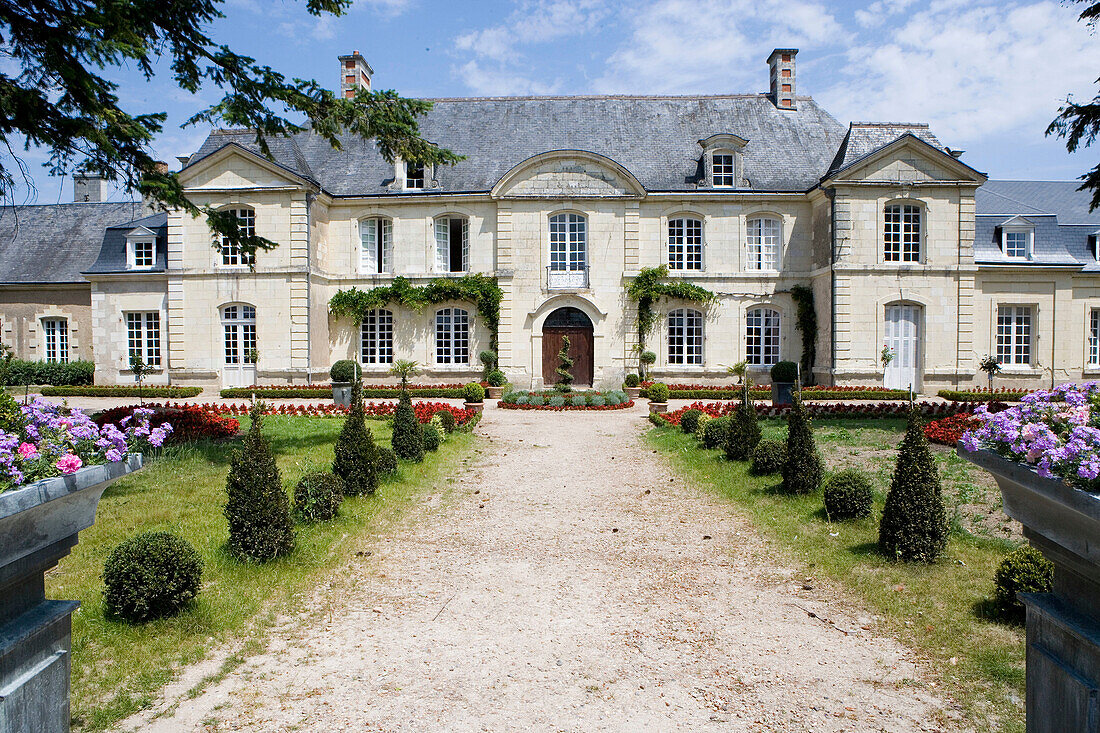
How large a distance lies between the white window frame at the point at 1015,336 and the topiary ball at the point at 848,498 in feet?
60.7

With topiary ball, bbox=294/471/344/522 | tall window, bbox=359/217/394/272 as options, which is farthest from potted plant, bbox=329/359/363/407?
topiary ball, bbox=294/471/344/522

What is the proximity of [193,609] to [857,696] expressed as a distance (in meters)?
4.51

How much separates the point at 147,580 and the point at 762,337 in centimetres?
2023

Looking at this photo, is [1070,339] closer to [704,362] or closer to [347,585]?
[704,362]

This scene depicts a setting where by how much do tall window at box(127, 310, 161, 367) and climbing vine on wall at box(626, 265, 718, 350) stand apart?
15.8 metres

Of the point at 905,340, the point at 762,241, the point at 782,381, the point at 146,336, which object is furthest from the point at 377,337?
the point at 905,340

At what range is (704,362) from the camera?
22125 mm

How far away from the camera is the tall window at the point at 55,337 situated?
24734 millimetres

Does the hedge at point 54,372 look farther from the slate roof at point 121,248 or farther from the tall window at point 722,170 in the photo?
the tall window at point 722,170

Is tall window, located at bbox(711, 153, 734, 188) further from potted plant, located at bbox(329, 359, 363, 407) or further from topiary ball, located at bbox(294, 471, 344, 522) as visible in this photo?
topiary ball, located at bbox(294, 471, 344, 522)

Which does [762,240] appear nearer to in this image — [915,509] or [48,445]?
[915,509]

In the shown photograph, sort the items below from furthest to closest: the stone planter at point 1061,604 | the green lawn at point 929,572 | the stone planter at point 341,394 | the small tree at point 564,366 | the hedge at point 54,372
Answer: the hedge at point 54,372
the small tree at point 564,366
the stone planter at point 341,394
the green lawn at point 929,572
the stone planter at point 1061,604

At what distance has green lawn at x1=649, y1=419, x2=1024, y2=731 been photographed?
4039 mm

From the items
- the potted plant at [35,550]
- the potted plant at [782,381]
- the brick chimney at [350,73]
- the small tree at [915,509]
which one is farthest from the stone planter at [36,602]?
the brick chimney at [350,73]
